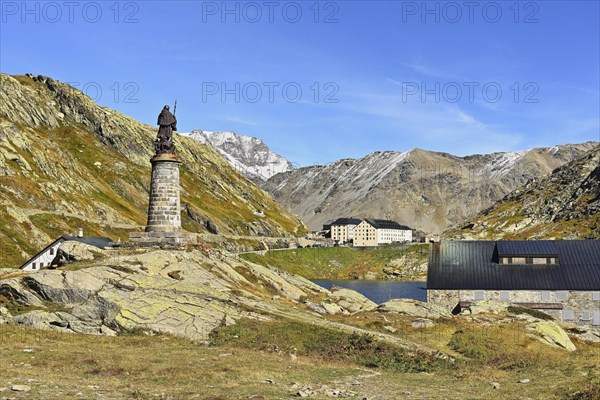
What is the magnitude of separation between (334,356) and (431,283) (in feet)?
135

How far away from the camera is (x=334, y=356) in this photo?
1283 inches

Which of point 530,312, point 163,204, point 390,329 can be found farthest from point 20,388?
point 530,312

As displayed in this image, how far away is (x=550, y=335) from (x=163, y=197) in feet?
118

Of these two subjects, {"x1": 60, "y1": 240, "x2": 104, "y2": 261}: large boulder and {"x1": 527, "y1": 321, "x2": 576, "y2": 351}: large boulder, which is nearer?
{"x1": 527, "y1": 321, "x2": 576, "y2": 351}: large boulder

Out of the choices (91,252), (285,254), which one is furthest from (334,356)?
(285,254)

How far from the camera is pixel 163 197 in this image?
51719mm

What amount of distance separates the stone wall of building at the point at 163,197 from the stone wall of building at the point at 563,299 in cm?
3772

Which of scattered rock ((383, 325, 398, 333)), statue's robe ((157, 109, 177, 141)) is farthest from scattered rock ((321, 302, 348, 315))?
statue's robe ((157, 109, 177, 141))

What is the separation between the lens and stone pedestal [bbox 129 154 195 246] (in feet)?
169

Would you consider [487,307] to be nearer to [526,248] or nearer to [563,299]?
[563,299]

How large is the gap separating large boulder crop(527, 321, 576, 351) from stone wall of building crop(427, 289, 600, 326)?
57.2 feet

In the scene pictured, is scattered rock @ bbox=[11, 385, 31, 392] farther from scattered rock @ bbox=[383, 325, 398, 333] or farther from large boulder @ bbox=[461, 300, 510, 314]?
large boulder @ bbox=[461, 300, 510, 314]

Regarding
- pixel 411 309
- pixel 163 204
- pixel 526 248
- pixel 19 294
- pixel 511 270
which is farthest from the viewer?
pixel 526 248

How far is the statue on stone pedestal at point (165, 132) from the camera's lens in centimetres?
5269
